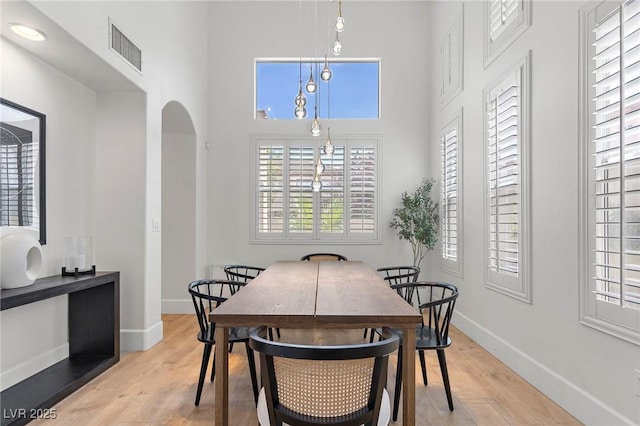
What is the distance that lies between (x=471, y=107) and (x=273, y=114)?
288 cm

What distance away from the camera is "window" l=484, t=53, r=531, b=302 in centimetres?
302

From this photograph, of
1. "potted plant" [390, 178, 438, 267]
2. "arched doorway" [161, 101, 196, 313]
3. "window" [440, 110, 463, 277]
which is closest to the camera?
"window" [440, 110, 463, 277]

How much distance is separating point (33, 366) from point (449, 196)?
449 cm

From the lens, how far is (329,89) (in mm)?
5824

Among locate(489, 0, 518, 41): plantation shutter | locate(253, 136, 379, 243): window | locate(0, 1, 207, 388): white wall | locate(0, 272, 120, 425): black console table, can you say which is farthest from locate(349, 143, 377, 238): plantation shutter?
locate(0, 272, 120, 425): black console table

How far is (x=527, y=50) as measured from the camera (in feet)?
9.88

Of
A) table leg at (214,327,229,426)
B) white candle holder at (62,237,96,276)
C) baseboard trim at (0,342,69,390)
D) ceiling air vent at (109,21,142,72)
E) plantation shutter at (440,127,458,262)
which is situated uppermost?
ceiling air vent at (109,21,142,72)

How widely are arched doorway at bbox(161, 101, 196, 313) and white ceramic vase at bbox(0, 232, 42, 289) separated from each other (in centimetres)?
265

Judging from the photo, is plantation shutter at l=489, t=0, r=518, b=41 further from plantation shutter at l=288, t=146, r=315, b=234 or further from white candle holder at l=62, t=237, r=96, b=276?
white candle holder at l=62, t=237, r=96, b=276

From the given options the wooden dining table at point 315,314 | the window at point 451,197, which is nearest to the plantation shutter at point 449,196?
the window at point 451,197

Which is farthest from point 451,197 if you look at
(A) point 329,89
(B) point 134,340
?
(B) point 134,340

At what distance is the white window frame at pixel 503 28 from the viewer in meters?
3.04

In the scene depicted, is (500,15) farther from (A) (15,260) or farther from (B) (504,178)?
(A) (15,260)

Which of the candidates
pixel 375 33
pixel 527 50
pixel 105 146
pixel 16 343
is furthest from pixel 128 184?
pixel 375 33
